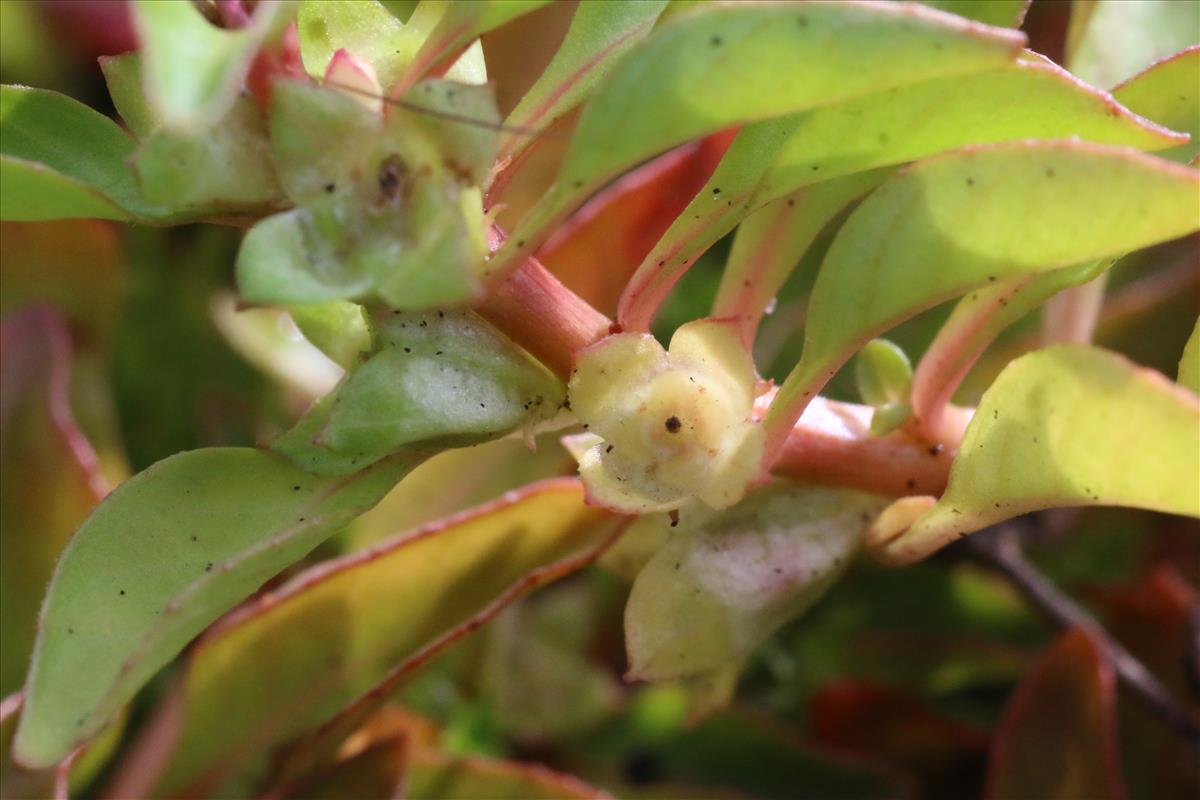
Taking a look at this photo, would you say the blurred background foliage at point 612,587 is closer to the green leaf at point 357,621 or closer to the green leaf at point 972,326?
the green leaf at point 357,621

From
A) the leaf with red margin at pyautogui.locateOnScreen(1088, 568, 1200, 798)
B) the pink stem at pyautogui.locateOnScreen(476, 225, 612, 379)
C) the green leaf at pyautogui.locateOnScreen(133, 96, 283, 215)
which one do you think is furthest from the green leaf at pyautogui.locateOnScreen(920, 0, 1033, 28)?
the leaf with red margin at pyautogui.locateOnScreen(1088, 568, 1200, 798)

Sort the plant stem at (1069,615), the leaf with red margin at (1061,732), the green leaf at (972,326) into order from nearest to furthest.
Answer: the green leaf at (972,326) < the leaf with red margin at (1061,732) < the plant stem at (1069,615)

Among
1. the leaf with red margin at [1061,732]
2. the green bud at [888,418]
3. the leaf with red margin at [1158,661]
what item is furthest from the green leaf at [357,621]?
the leaf with red margin at [1158,661]

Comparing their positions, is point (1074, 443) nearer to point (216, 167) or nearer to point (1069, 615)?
point (216, 167)

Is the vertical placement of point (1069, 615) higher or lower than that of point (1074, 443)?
lower

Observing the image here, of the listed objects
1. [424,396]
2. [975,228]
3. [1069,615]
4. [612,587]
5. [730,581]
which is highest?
[975,228]

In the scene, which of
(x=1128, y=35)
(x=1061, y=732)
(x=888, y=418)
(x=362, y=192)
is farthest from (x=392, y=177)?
(x=1061, y=732)
